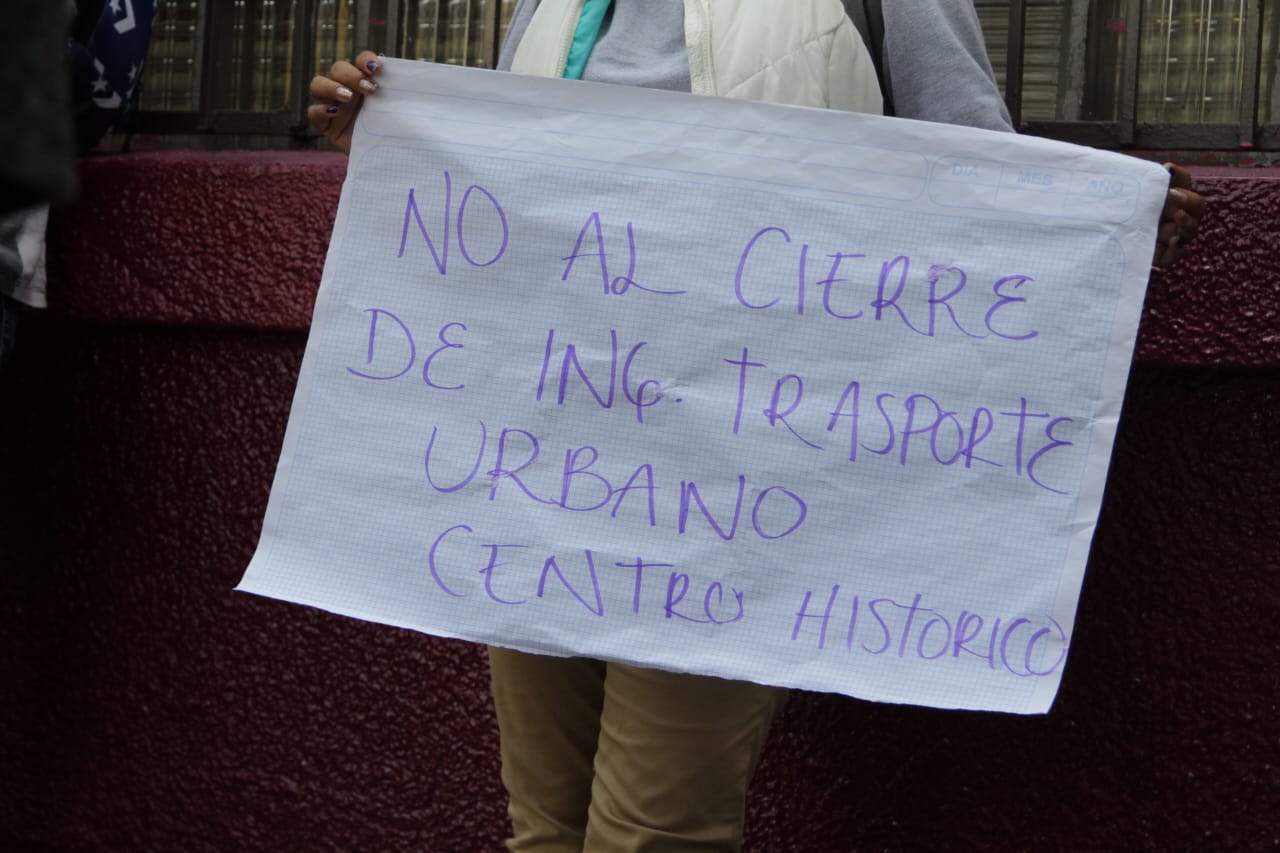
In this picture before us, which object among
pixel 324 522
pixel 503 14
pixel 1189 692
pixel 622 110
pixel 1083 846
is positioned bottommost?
pixel 1083 846

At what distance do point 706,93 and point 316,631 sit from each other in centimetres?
134

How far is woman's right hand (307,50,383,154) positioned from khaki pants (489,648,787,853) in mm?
715

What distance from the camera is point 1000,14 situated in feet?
8.34

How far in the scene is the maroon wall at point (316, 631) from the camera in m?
2.32

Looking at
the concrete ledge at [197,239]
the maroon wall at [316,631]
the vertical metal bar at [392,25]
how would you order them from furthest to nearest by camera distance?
the vertical metal bar at [392,25] < the concrete ledge at [197,239] < the maroon wall at [316,631]

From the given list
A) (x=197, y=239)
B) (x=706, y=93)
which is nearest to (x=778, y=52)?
(x=706, y=93)

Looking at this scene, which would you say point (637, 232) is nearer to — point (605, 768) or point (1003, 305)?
point (1003, 305)

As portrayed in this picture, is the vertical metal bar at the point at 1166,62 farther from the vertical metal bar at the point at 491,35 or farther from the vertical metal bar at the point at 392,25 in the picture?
the vertical metal bar at the point at 392,25

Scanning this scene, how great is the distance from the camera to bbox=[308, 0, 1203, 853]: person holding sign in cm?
178

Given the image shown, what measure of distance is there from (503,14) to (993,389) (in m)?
1.39

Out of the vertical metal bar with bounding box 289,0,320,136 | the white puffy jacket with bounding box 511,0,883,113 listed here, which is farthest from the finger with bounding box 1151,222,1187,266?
the vertical metal bar with bounding box 289,0,320,136

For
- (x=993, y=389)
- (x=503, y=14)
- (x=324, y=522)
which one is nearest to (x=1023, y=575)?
(x=993, y=389)

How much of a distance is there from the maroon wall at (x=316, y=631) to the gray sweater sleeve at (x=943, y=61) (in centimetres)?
63

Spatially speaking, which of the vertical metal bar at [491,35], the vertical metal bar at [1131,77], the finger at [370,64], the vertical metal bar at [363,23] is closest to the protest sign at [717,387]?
the finger at [370,64]
